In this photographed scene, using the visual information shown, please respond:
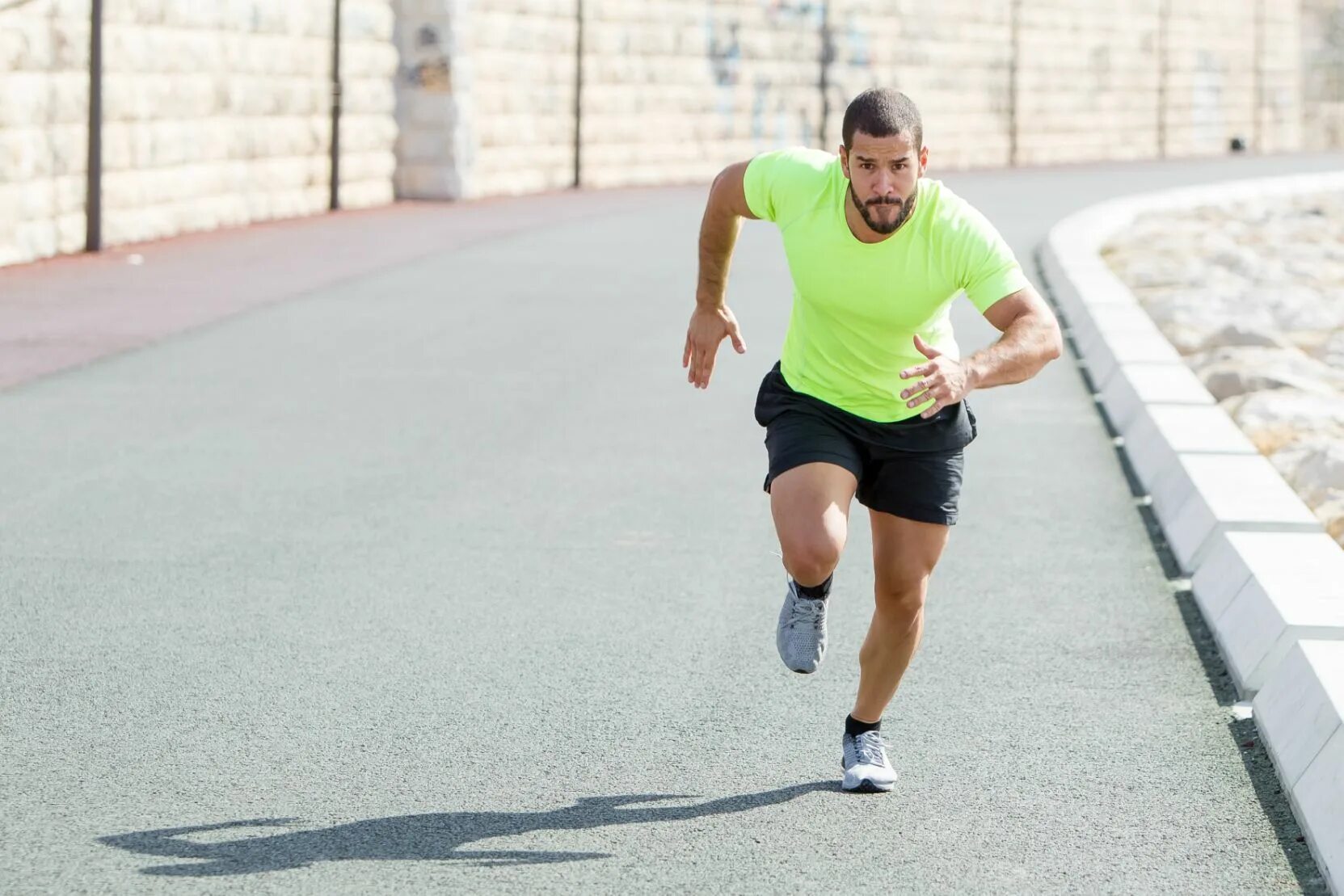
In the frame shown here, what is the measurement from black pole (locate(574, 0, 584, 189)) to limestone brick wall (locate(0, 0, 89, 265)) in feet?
40.7

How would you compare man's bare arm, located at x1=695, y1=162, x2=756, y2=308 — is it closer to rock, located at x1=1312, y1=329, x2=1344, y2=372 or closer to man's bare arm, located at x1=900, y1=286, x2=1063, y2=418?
man's bare arm, located at x1=900, y1=286, x2=1063, y2=418

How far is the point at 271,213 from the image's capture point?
23.8 meters

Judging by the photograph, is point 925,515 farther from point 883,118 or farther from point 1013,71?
point 1013,71

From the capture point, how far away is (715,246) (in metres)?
6.02

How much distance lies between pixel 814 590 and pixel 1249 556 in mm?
2348

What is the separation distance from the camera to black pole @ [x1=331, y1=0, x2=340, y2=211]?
2527 centimetres

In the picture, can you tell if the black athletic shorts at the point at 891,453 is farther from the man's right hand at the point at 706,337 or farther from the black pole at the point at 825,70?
the black pole at the point at 825,70

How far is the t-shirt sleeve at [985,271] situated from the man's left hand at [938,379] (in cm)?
33

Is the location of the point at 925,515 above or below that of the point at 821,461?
below

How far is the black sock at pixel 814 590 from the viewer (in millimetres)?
5613

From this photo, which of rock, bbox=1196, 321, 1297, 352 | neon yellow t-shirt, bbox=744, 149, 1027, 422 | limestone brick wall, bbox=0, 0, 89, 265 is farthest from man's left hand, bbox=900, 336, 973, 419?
limestone brick wall, bbox=0, 0, 89, 265

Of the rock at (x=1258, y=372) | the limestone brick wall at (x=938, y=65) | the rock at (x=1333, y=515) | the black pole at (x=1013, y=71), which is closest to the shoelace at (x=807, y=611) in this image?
the rock at (x=1333, y=515)

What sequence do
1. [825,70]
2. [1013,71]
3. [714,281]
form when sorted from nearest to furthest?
1. [714,281]
2. [825,70]
3. [1013,71]

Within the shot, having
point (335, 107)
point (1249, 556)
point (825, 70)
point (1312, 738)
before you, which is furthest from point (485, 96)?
point (1312, 738)
